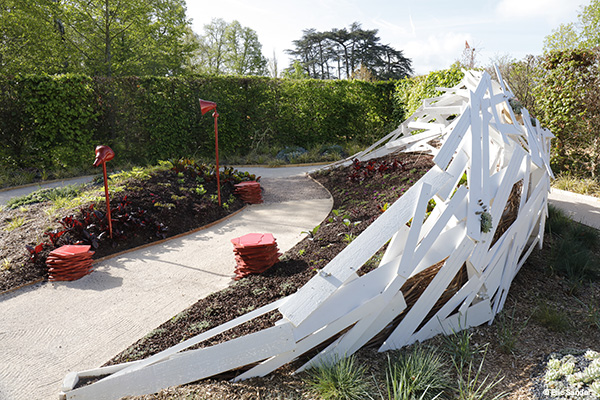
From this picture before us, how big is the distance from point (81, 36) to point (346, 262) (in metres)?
17.8

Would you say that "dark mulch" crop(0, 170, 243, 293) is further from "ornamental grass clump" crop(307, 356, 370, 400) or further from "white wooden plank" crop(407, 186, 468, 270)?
"white wooden plank" crop(407, 186, 468, 270)

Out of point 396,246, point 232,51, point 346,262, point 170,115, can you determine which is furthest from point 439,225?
point 232,51

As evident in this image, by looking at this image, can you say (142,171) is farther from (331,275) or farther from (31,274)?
(331,275)

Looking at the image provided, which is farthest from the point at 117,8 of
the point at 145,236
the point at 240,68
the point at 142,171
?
the point at 240,68

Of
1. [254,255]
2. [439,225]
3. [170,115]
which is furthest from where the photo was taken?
[170,115]

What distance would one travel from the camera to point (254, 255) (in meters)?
3.70

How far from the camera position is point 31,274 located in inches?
153

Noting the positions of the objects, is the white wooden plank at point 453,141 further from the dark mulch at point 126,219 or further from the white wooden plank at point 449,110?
the dark mulch at point 126,219

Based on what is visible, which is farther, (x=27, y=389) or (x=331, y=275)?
(x=27, y=389)

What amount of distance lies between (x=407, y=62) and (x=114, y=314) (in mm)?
34306

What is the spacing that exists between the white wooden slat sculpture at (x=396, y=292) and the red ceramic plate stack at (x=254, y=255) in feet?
4.58

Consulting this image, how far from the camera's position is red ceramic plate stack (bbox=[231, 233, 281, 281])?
3676 millimetres

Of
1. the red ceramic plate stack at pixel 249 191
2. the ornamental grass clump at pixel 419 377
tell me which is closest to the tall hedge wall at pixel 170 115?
the red ceramic plate stack at pixel 249 191

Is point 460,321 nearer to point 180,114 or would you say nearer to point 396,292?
point 396,292
